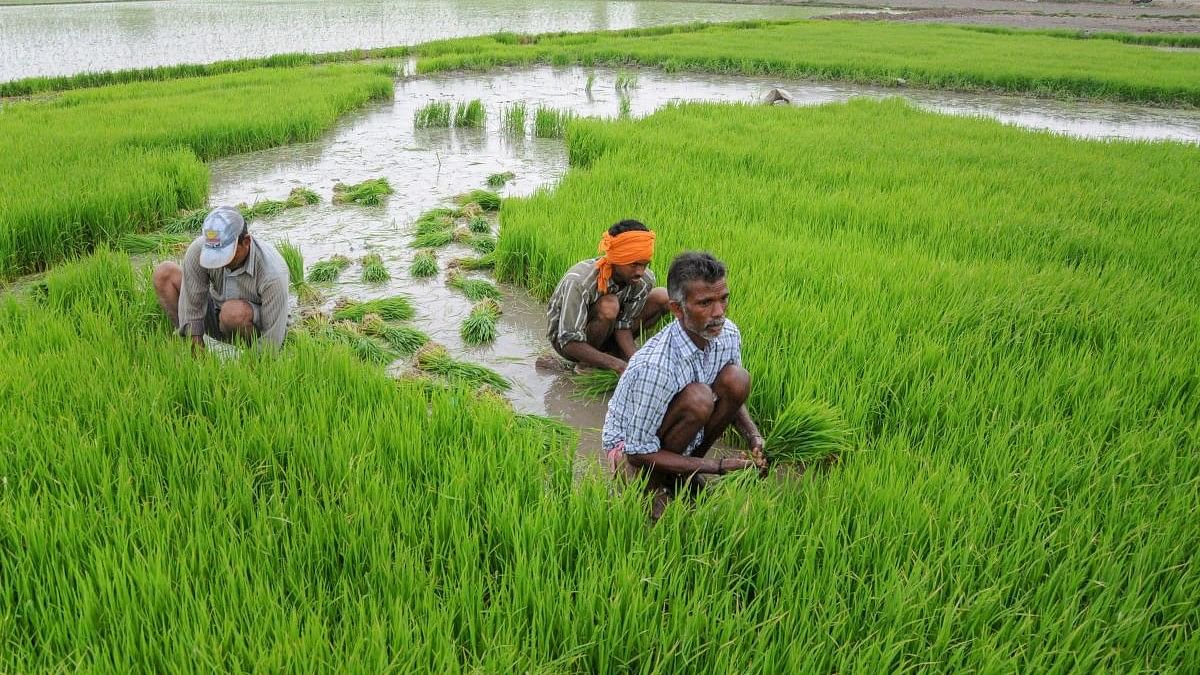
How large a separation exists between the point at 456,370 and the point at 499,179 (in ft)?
12.8

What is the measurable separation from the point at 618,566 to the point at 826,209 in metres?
4.01

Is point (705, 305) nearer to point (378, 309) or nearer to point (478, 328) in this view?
point (478, 328)

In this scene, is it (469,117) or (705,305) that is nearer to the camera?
(705,305)

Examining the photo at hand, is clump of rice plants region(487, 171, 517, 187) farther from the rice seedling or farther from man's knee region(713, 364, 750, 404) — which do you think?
man's knee region(713, 364, 750, 404)

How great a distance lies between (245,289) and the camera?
321 cm

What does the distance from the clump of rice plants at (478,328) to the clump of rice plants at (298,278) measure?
3.17 feet

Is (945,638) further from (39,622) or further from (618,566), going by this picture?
(39,622)

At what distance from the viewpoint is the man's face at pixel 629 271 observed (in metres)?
2.92

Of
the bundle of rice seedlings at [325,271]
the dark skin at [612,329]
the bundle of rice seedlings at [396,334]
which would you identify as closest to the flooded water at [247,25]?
the bundle of rice seedlings at [325,271]

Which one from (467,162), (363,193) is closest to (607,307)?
(363,193)

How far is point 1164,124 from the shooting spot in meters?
10.9

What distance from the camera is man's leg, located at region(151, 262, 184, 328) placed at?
335cm

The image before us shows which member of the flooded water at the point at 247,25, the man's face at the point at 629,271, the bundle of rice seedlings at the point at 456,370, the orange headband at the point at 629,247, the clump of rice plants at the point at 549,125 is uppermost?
the flooded water at the point at 247,25

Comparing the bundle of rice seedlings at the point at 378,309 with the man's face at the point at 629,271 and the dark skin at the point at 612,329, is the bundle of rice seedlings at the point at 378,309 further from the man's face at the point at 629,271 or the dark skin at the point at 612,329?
the man's face at the point at 629,271
